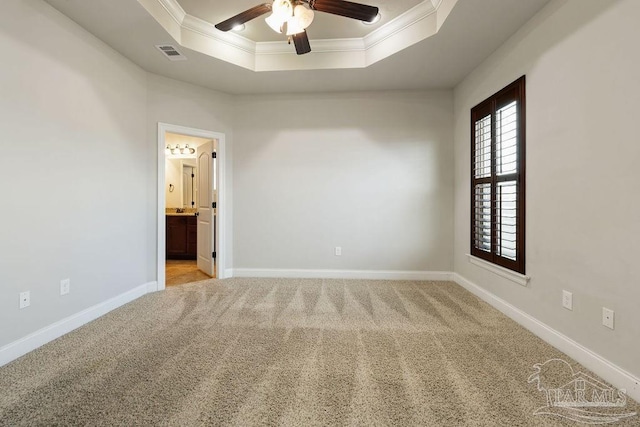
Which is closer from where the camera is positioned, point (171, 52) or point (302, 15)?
Answer: point (302, 15)

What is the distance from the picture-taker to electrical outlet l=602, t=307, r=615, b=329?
166 cm

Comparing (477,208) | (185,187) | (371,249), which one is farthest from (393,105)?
(185,187)

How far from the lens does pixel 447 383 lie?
5.31 feet

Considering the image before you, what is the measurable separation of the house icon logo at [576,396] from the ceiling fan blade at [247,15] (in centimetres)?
306

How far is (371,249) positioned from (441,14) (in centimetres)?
277

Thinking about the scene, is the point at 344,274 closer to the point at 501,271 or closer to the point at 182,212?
the point at 501,271

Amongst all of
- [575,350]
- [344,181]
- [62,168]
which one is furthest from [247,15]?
[575,350]

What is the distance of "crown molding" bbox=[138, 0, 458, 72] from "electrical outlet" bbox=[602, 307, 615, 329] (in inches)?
99.0

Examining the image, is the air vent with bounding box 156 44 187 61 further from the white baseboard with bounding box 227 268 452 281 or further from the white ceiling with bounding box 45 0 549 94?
the white baseboard with bounding box 227 268 452 281

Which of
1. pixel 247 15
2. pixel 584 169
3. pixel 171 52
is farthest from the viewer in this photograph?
pixel 171 52

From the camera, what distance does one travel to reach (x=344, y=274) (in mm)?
3912

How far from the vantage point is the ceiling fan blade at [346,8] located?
1879 mm

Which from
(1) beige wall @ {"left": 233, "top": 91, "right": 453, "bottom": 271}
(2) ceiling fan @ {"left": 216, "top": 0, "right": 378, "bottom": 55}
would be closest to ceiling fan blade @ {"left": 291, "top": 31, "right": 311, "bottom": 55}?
(2) ceiling fan @ {"left": 216, "top": 0, "right": 378, "bottom": 55}

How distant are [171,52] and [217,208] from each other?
1.96m
